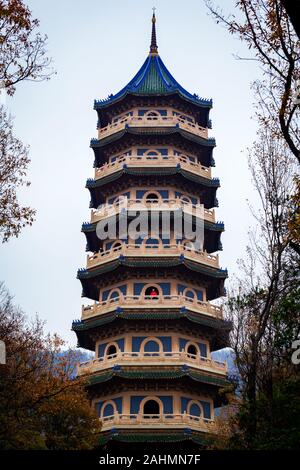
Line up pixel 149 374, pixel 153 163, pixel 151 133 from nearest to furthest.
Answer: pixel 149 374 → pixel 153 163 → pixel 151 133

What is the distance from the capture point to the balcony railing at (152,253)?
27531 mm

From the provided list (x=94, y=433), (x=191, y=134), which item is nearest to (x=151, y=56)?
(x=191, y=134)

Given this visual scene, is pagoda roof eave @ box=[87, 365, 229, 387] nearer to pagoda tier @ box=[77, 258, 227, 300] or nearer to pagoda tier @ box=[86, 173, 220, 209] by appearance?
pagoda tier @ box=[77, 258, 227, 300]

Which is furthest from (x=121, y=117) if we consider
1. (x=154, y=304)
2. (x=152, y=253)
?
Answer: (x=154, y=304)

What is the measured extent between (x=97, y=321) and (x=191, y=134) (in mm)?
10344

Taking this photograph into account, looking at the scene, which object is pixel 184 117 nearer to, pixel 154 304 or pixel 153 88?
pixel 153 88

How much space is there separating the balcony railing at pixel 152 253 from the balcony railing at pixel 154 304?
178 centimetres

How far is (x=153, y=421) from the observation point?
24.4 m

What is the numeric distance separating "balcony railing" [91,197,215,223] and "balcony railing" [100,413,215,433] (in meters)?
9.06

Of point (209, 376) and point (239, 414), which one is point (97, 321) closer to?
point (209, 376)

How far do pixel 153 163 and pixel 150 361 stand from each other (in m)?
9.40

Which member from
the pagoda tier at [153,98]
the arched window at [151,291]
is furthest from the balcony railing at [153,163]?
the arched window at [151,291]

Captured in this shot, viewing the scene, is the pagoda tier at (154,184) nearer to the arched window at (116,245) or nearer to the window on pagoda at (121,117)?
the arched window at (116,245)

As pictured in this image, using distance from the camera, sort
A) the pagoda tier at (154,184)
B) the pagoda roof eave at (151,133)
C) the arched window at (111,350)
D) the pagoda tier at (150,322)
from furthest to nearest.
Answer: the pagoda roof eave at (151,133) < the pagoda tier at (154,184) < the arched window at (111,350) < the pagoda tier at (150,322)
